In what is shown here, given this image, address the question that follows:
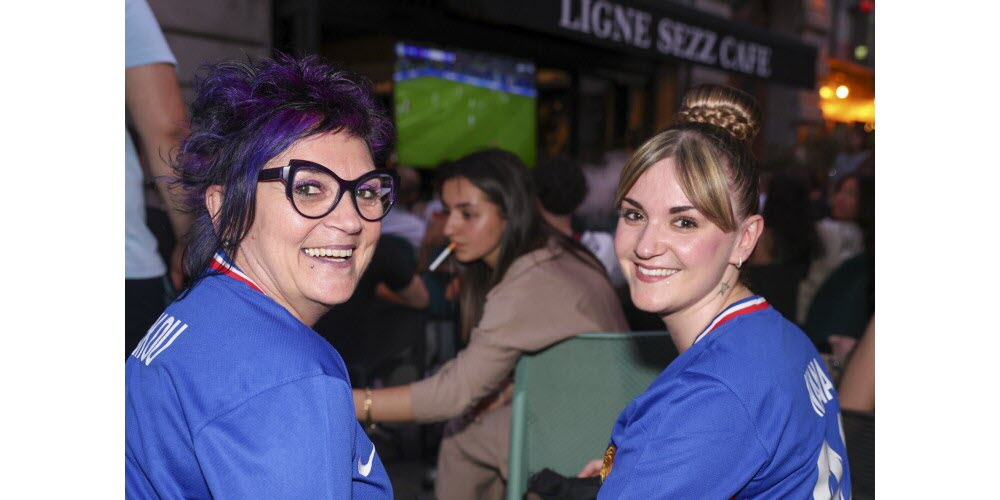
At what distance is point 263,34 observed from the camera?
469 centimetres

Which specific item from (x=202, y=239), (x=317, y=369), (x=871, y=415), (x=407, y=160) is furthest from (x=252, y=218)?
(x=407, y=160)

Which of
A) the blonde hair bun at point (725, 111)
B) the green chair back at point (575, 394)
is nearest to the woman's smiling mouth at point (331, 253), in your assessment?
the blonde hair bun at point (725, 111)

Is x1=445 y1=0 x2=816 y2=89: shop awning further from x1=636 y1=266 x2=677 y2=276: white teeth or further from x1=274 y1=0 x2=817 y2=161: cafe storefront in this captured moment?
x1=636 y1=266 x2=677 y2=276: white teeth

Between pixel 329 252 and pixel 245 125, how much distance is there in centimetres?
27

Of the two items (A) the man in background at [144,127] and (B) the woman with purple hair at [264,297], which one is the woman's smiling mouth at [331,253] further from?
(A) the man in background at [144,127]

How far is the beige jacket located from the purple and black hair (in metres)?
1.19

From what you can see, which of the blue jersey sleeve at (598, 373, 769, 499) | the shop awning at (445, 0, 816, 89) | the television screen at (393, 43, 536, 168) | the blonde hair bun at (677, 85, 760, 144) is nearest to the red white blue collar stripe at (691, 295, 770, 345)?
the blue jersey sleeve at (598, 373, 769, 499)

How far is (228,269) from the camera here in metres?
1.45

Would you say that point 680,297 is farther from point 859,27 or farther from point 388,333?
point 859,27

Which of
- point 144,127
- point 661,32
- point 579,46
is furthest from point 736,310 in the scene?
point 579,46

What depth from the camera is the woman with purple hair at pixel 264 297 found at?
1.15m

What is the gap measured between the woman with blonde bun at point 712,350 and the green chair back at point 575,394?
2.04 ft

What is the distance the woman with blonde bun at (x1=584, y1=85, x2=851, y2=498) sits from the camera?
55.2 inches

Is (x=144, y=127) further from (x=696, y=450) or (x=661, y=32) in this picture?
(x=661, y=32)
